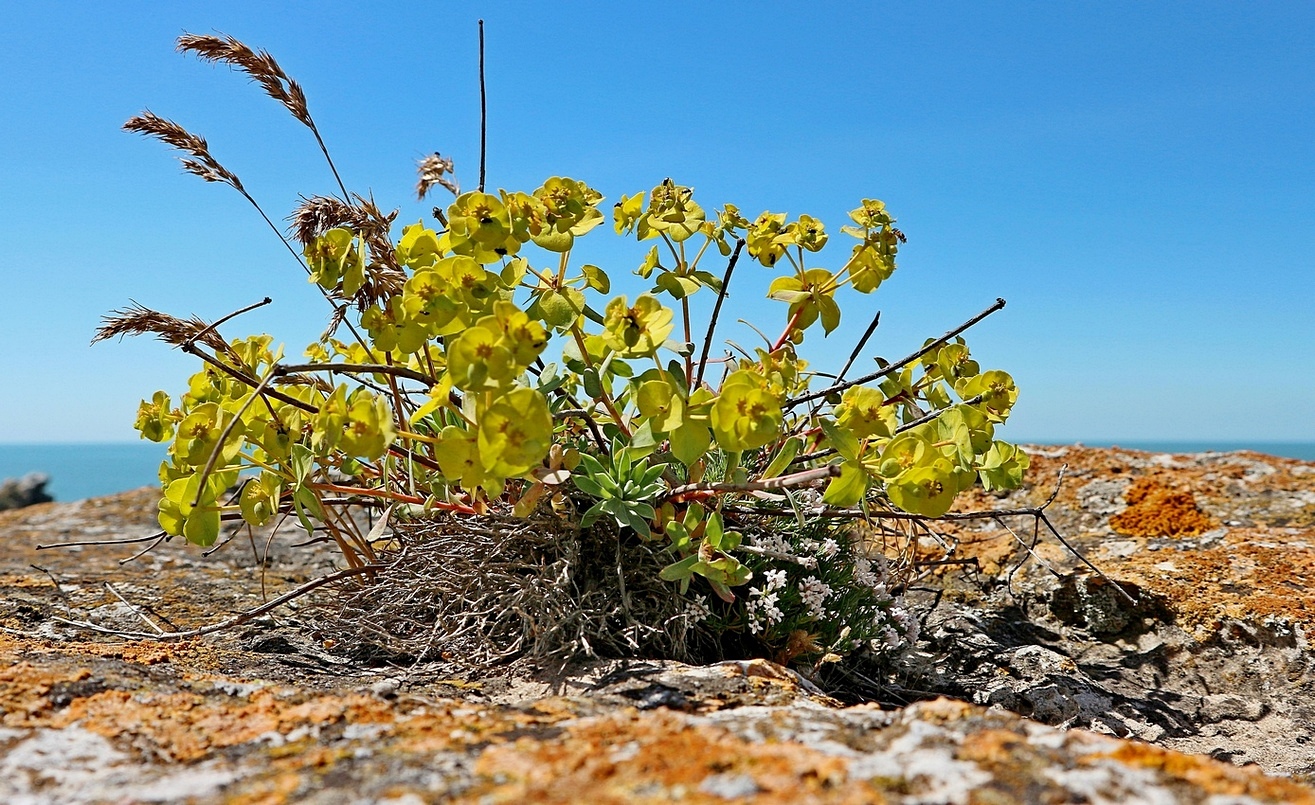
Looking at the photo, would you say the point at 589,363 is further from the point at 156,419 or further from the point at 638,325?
the point at 156,419

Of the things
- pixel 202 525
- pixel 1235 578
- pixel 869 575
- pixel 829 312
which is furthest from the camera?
pixel 1235 578

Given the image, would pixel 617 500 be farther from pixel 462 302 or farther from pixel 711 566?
pixel 462 302

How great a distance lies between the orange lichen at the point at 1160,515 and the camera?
3.51 m

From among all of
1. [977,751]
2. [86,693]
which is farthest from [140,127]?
[977,751]

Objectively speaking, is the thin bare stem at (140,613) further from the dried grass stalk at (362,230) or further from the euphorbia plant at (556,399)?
the dried grass stalk at (362,230)

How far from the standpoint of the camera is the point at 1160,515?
141 inches

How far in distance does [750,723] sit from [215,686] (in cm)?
99

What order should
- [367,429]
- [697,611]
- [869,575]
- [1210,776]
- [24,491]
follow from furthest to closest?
1. [24,491]
2. [869,575]
3. [697,611]
4. [367,429]
5. [1210,776]

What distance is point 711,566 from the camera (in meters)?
1.73

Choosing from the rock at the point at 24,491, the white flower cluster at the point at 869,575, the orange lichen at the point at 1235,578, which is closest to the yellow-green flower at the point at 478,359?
the white flower cluster at the point at 869,575

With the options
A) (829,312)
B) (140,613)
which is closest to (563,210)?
(829,312)

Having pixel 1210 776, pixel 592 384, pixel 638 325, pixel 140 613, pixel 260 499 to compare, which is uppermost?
pixel 638 325

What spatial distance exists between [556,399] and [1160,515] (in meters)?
2.83

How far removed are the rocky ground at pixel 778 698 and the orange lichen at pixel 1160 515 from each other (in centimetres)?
1
